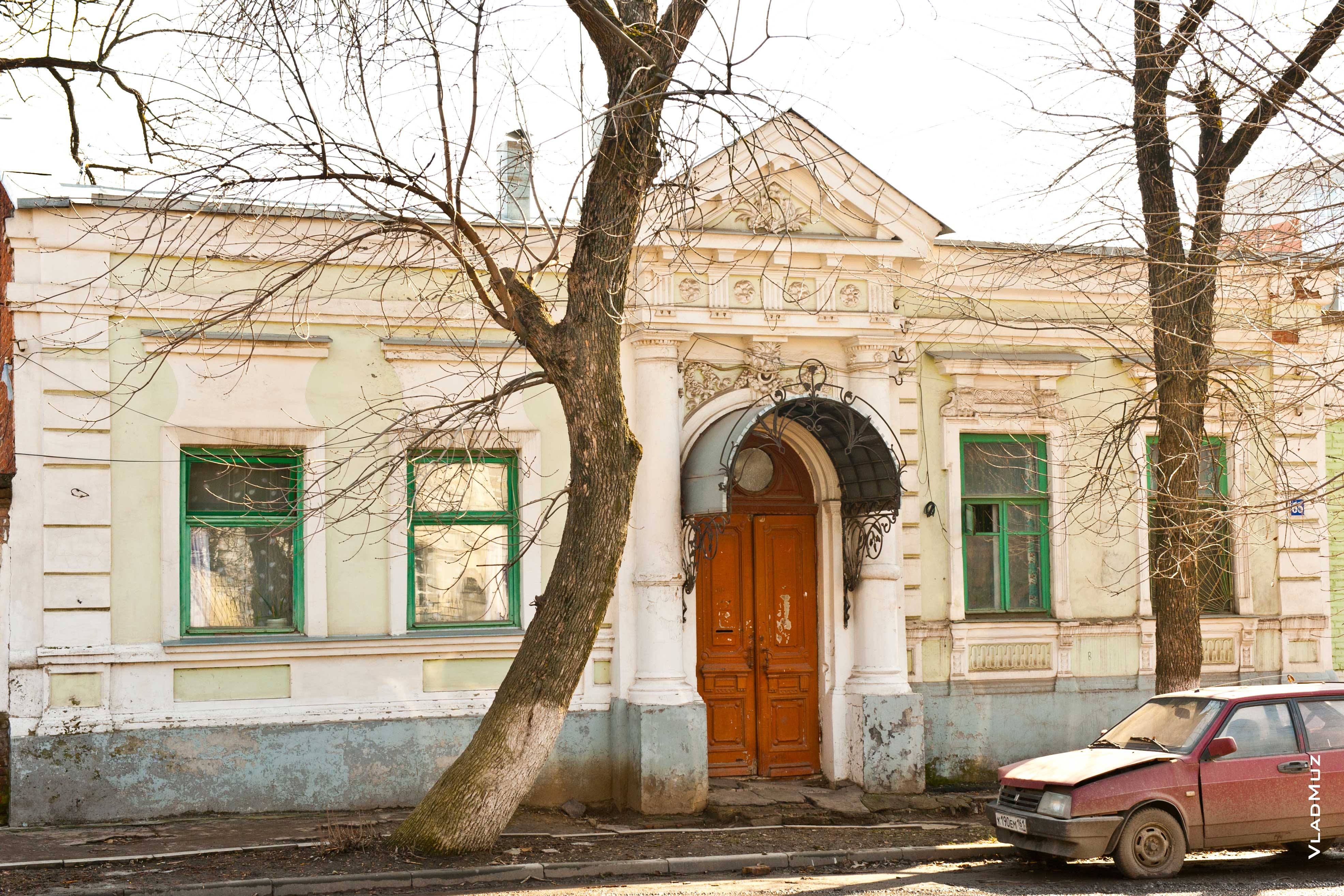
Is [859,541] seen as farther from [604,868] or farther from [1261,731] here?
[604,868]

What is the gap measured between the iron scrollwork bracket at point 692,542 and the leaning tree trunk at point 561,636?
101 inches

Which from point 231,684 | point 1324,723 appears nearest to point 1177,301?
point 1324,723

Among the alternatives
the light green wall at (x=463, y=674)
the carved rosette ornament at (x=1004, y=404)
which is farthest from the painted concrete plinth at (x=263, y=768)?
the carved rosette ornament at (x=1004, y=404)

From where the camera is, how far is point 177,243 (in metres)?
10.8

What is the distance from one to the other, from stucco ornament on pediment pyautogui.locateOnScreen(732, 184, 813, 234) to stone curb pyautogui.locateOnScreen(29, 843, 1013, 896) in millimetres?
5452

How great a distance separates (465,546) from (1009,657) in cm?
561

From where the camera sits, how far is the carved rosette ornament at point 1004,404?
41.8 ft

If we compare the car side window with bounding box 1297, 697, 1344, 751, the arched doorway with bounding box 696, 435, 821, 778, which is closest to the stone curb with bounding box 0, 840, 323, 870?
the arched doorway with bounding box 696, 435, 821, 778

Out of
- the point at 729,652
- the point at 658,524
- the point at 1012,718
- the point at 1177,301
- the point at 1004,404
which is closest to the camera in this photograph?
the point at 1177,301

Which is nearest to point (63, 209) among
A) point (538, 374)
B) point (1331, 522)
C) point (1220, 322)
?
point (538, 374)

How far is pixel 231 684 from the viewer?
1072 cm

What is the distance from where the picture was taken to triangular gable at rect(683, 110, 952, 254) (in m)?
11.6

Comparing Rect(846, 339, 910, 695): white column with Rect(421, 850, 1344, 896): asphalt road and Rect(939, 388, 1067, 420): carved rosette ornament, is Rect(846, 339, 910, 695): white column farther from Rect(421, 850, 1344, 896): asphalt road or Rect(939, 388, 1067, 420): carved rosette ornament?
Rect(421, 850, 1344, 896): asphalt road

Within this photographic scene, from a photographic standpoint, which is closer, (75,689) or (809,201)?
Result: (75,689)
